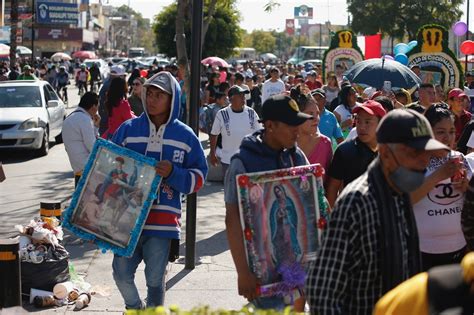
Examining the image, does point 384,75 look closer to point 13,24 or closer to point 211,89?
point 211,89

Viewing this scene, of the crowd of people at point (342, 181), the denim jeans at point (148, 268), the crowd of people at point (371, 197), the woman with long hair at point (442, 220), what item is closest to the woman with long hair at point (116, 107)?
the crowd of people at point (342, 181)

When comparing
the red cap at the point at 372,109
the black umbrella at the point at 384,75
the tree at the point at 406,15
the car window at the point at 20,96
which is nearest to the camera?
the red cap at the point at 372,109

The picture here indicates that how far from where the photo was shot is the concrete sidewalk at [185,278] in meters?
7.78

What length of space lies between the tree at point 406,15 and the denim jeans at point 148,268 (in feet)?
176

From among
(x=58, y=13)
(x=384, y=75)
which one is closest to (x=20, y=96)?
(x=384, y=75)

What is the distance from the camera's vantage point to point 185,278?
28.5 feet

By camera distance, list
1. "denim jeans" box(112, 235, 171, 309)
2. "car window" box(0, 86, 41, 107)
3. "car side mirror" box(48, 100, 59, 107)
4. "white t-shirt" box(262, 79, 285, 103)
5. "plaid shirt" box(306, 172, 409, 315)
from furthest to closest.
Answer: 1. "white t-shirt" box(262, 79, 285, 103)
2. "car side mirror" box(48, 100, 59, 107)
3. "car window" box(0, 86, 41, 107)
4. "denim jeans" box(112, 235, 171, 309)
5. "plaid shirt" box(306, 172, 409, 315)

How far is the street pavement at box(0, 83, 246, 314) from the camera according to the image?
25.9ft

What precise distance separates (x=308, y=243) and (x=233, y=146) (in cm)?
624

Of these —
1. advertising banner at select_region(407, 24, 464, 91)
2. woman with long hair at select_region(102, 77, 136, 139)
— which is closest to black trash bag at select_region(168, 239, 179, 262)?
woman with long hair at select_region(102, 77, 136, 139)

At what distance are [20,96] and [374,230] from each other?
16406mm

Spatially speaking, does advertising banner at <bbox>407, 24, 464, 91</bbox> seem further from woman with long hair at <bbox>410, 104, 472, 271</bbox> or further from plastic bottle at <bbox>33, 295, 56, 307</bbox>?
woman with long hair at <bbox>410, 104, 472, 271</bbox>

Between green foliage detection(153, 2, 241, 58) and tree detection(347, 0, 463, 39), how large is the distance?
514 inches

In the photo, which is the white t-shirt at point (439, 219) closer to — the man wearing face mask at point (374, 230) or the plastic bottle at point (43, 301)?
the man wearing face mask at point (374, 230)
